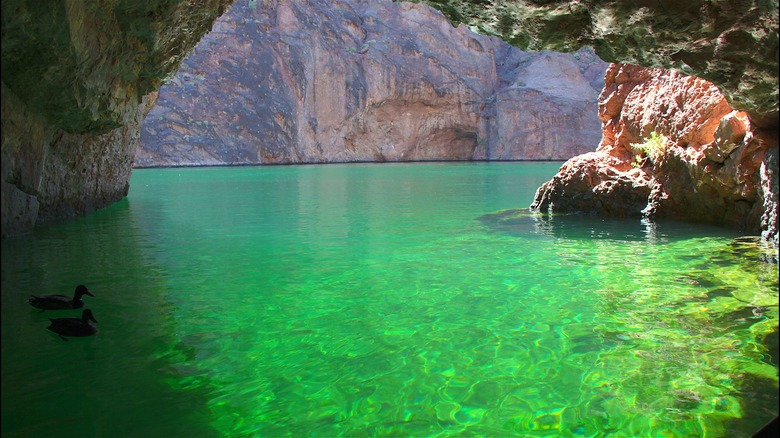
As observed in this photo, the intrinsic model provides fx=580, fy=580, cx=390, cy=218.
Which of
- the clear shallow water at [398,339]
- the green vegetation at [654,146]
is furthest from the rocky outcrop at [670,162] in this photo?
the clear shallow water at [398,339]

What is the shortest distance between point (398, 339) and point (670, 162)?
9.38m

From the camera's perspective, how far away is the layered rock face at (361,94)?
51.3m

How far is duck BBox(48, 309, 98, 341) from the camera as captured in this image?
16.3 feet

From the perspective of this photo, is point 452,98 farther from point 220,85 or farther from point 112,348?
point 112,348

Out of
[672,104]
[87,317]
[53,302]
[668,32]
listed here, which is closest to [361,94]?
[672,104]

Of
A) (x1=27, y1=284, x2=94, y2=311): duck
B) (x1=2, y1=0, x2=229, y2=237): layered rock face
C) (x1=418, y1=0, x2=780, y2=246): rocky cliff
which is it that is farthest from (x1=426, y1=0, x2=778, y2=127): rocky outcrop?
(x1=27, y1=284, x2=94, y2=311): duck

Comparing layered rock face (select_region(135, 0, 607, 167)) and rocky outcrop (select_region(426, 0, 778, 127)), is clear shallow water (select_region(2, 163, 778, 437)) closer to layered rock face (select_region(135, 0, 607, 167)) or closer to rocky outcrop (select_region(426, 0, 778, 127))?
rocky outcrop (select_region(426, 0, 778, 127))

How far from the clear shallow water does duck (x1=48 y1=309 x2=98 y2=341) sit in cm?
7

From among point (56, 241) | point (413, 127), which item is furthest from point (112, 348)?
point (413, 127)

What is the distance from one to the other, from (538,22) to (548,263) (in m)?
3.36

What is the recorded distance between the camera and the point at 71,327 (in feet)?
16.3

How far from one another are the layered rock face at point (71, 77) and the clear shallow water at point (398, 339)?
1496 mm

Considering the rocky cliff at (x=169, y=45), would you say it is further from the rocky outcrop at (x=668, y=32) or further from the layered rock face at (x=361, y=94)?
the layered rock face at (x=361, y=94)

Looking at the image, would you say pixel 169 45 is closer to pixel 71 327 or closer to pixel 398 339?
pixel 71 327
